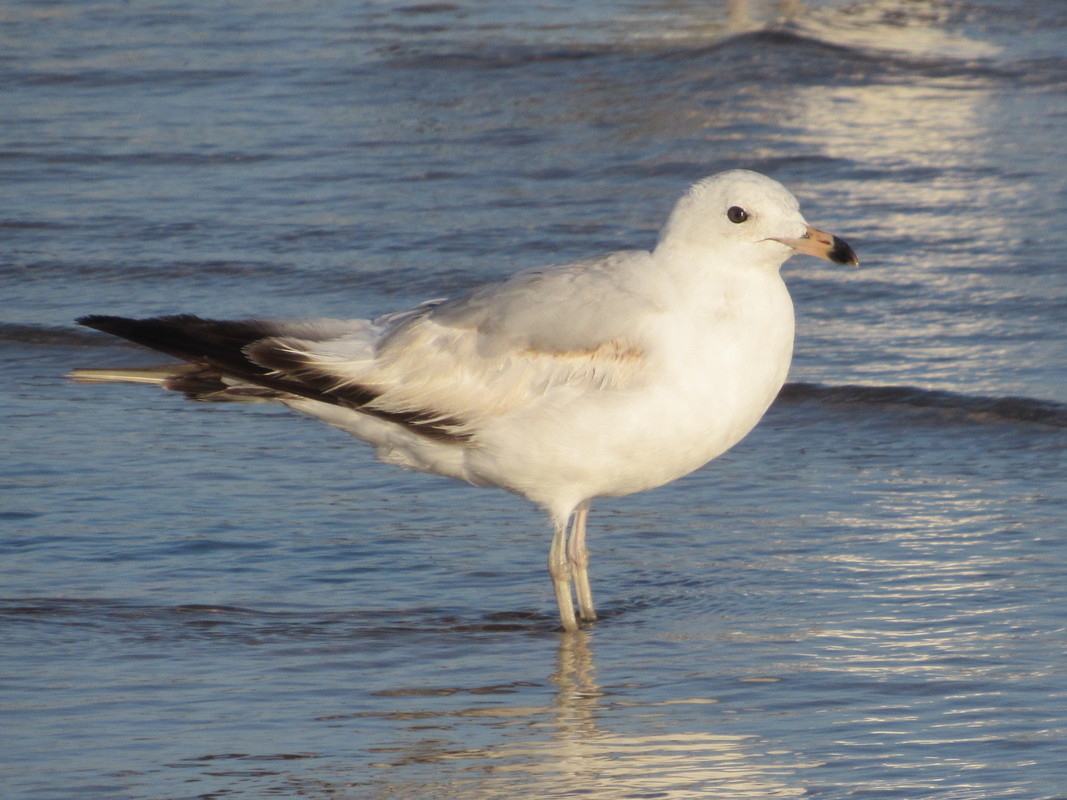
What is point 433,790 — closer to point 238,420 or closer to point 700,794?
point 700,794

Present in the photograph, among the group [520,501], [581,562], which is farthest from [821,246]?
[520,501]

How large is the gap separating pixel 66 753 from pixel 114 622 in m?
0.91

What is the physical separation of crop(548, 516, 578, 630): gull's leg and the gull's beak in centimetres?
104

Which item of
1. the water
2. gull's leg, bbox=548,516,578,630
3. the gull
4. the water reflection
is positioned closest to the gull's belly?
the gull

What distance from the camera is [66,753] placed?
4.26 meters

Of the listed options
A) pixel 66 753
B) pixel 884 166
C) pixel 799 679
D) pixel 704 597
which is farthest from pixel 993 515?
pixel 884 166

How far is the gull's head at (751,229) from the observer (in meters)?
5.09

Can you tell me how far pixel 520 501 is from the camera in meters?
6.48

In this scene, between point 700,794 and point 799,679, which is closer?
point 700,794

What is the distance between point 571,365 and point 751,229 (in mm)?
640

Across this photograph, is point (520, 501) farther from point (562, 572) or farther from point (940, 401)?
point (940, 401)

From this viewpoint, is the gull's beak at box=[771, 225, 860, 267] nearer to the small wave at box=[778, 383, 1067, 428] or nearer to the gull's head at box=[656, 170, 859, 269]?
the gull's head at box=[656, 170, 859, 269]

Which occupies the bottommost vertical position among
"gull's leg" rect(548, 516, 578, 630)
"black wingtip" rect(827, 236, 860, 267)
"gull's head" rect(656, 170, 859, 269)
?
"gull's leg" rect(548, 516, 578, 630)

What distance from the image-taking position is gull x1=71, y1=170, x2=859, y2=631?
195 inches
